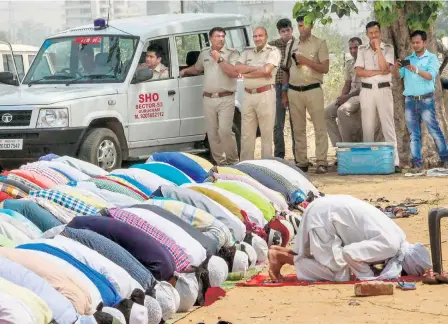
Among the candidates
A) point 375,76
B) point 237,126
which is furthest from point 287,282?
point 237,126

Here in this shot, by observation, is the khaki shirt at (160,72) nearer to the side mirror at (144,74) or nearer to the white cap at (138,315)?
the side mirror at (144,74)

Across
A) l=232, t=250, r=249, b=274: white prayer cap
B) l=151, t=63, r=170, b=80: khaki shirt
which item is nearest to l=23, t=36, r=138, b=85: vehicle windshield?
l=151, t=63, r=170, b=80: khaki shirt

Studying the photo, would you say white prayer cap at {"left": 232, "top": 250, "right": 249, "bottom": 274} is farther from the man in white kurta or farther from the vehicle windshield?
the vehicle windshield

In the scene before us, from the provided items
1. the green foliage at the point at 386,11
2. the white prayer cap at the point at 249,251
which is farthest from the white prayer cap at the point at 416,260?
the green foliage at the point at 386,11

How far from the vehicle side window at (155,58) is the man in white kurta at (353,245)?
7611 mm

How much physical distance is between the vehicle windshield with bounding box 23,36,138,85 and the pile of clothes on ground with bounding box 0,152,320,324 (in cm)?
420

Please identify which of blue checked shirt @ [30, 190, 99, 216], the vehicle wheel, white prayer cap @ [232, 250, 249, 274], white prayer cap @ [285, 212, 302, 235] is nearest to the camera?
blue checked shirt @ [30, 190, 99, 216]

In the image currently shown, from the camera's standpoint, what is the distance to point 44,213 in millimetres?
9172

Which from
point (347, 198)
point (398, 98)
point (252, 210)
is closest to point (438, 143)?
point (398, 98)

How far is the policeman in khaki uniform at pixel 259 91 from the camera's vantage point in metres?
16.8

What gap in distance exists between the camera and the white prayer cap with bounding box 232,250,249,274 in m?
9.88

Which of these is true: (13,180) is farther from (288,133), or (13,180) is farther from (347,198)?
(288,133)

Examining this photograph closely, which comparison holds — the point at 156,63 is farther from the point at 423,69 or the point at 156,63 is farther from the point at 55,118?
the point at 423,69

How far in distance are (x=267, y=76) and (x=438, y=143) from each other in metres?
2.40
